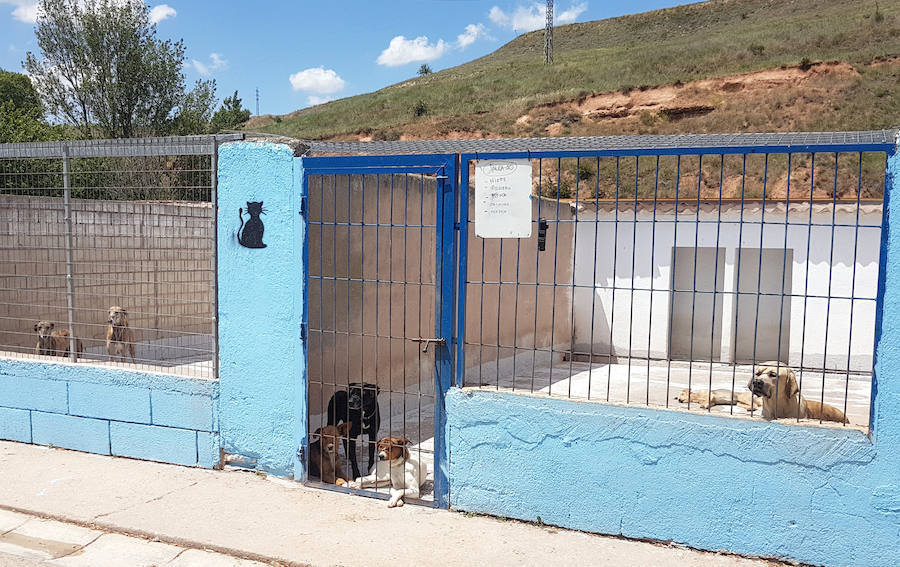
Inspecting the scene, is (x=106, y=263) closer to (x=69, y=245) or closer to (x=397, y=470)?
(x=69, y=245)

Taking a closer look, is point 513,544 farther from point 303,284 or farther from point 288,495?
point 303,284

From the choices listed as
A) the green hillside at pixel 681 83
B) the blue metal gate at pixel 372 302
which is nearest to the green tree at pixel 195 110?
the green hillside at pixel 681 83

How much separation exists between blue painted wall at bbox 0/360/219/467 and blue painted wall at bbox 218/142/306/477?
0.87 feet

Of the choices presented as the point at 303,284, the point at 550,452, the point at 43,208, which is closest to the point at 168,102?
the point at 43,208

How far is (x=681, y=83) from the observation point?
30594 millimetres

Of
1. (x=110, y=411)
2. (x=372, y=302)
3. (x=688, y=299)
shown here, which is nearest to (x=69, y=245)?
(x=110, y=411)

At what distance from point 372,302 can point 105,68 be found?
20.1 metres

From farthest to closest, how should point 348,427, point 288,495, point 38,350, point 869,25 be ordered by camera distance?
point 869,25, point 38,350, point 348,427, point 288,495

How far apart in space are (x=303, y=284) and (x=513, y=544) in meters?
2.23

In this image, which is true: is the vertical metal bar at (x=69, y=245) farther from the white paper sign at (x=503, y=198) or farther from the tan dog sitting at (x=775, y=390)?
the tan dog sitting at (x=775, y=390)

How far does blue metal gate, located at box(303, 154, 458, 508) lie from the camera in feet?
14.2

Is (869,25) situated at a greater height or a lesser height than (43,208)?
greater

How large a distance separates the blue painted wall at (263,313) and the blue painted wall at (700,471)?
1.32 meters

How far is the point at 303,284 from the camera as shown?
4703 millimetres
